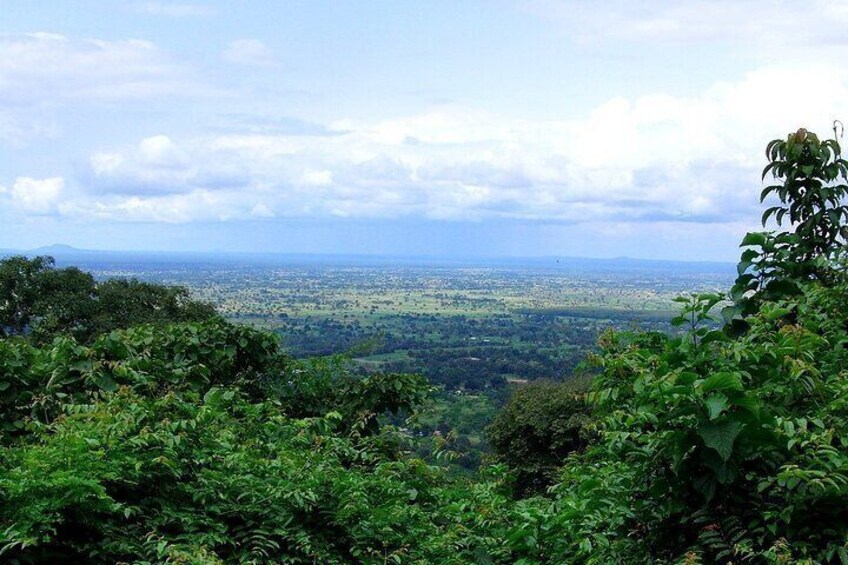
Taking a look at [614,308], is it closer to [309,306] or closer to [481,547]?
[309,306]

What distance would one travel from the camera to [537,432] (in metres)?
23.8

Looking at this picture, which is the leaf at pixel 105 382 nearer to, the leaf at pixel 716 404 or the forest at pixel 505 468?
the forest at pixel 505 468

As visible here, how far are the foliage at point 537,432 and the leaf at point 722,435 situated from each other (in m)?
19.0

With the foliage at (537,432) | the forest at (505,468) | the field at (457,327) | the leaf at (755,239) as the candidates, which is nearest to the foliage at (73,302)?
the field at (457,327)

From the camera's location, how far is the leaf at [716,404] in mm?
3797

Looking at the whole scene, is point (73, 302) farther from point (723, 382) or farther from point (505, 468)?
point (723, 382)

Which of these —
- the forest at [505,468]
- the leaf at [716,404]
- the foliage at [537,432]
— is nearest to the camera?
the leaf at [716,404]

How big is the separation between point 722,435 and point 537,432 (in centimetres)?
2039

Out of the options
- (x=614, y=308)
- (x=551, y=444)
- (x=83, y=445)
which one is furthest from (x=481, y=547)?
(x=614, y=308)

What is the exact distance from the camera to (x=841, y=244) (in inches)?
292

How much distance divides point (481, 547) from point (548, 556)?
595 mm

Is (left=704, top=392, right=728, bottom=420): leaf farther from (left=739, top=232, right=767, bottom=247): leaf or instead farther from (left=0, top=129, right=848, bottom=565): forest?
(left=739, top=232, right=767, bottom=247): leaf

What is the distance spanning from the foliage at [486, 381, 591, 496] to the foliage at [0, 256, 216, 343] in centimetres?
1471

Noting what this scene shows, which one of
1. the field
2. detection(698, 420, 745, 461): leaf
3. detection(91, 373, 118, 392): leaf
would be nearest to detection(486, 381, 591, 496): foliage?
the field
